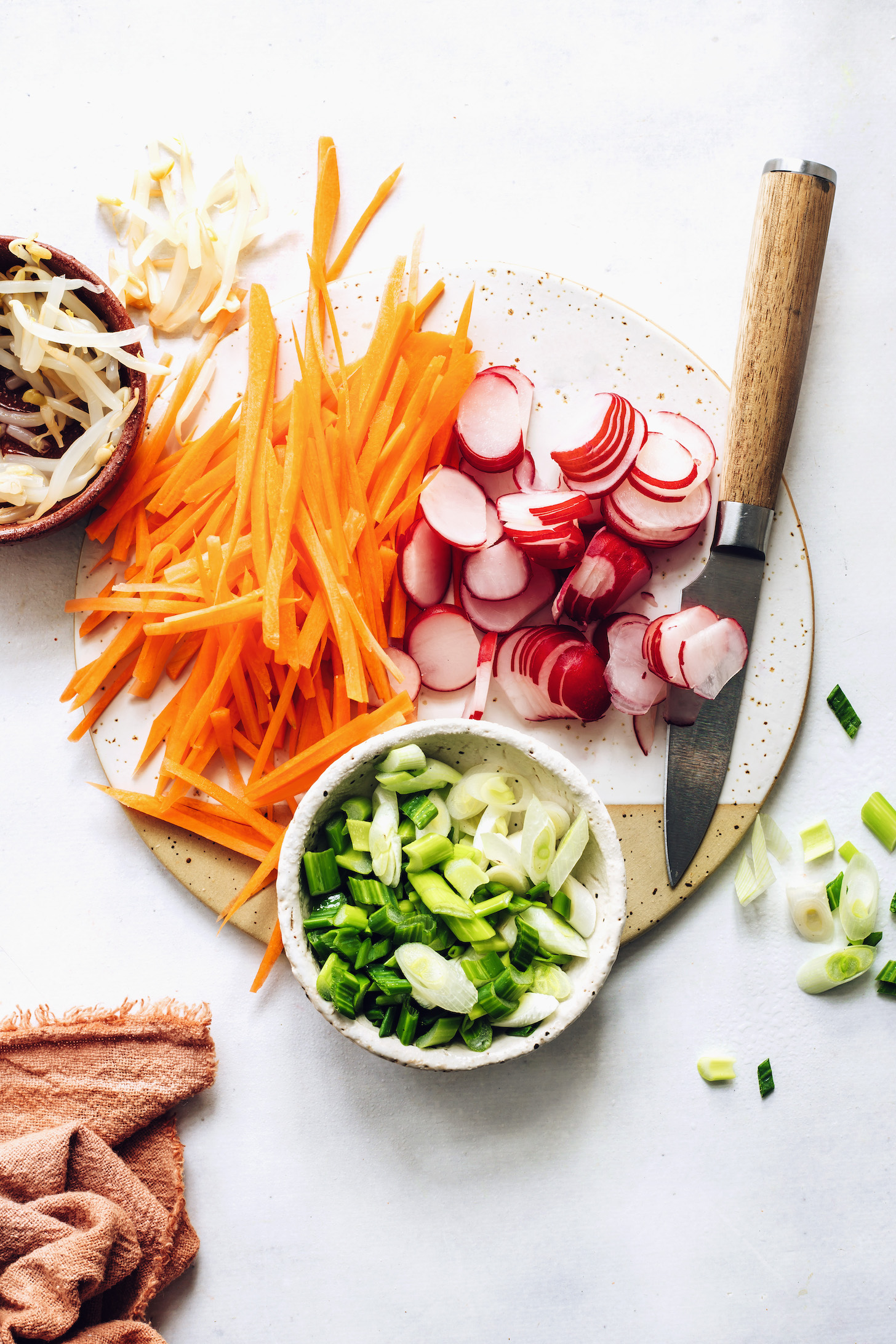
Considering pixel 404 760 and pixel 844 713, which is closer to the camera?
pixel 404 760

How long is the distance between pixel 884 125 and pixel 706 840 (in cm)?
137

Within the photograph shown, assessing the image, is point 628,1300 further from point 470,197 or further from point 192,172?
point 192,172

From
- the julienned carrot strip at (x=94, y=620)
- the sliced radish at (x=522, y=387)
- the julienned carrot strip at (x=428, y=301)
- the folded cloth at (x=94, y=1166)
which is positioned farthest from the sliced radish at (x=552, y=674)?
the folded cloth at (x=94, y=1166)

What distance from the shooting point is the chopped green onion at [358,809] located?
54.5 inches

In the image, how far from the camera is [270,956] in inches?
58.8

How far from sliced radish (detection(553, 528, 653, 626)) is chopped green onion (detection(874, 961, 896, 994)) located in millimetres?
822

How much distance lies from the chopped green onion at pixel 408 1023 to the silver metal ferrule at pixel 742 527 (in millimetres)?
885

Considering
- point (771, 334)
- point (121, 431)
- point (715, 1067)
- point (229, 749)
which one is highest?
point (771, 334)

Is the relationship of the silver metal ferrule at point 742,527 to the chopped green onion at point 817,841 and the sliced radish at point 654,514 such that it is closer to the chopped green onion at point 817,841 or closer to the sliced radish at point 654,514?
the sliced radish at point 654,514

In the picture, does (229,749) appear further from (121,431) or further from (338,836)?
(121,431)

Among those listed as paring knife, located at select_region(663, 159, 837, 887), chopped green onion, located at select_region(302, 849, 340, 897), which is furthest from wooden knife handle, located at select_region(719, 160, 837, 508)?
chopped green onion, located at select_region(302, 849, 340, 897)

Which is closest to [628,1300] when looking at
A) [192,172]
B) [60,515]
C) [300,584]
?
[300,584]

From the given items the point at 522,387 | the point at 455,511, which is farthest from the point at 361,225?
the point at 455,511

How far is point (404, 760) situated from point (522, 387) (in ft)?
2.20
